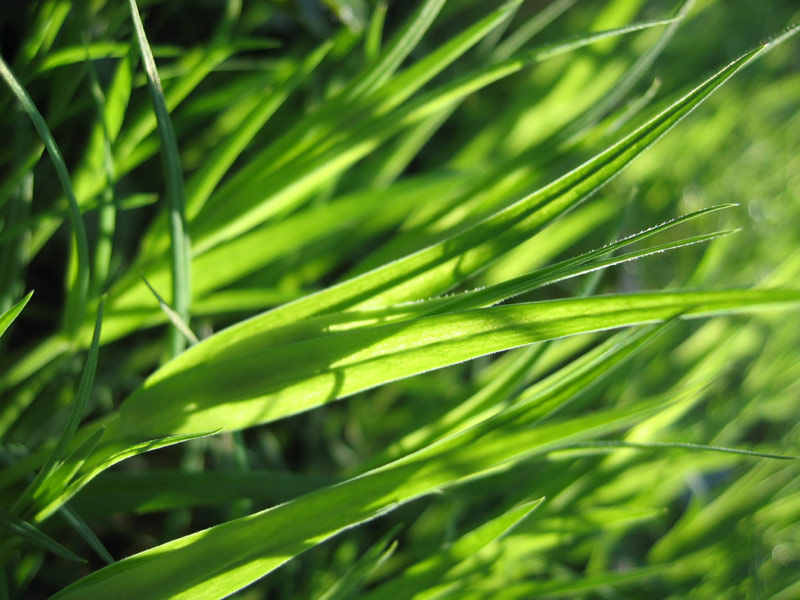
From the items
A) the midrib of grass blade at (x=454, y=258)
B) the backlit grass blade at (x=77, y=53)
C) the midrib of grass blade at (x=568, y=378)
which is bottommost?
the midrib of grass blade at (x=568, y=378)

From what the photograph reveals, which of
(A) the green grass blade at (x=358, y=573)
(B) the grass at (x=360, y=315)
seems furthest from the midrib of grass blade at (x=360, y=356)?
(A) the green grass blade at (x=358, y=573)

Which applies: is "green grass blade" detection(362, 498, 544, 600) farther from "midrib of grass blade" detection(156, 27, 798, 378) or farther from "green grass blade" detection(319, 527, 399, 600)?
"midrib of grass blade" detection(156, 27, 798, 378)

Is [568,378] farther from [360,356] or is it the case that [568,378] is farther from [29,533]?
[29,533]

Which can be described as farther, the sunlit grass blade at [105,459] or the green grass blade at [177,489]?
the green grass blade at [177,489]

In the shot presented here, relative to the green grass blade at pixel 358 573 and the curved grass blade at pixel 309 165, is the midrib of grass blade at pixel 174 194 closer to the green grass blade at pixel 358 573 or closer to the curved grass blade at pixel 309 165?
the curved grass blade at pixel 309 165

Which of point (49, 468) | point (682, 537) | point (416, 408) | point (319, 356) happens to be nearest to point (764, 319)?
point (682, 537)

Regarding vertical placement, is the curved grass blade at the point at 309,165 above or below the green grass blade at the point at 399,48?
below

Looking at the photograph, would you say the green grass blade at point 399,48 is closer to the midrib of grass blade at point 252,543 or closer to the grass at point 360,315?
the grass at point 360,315
